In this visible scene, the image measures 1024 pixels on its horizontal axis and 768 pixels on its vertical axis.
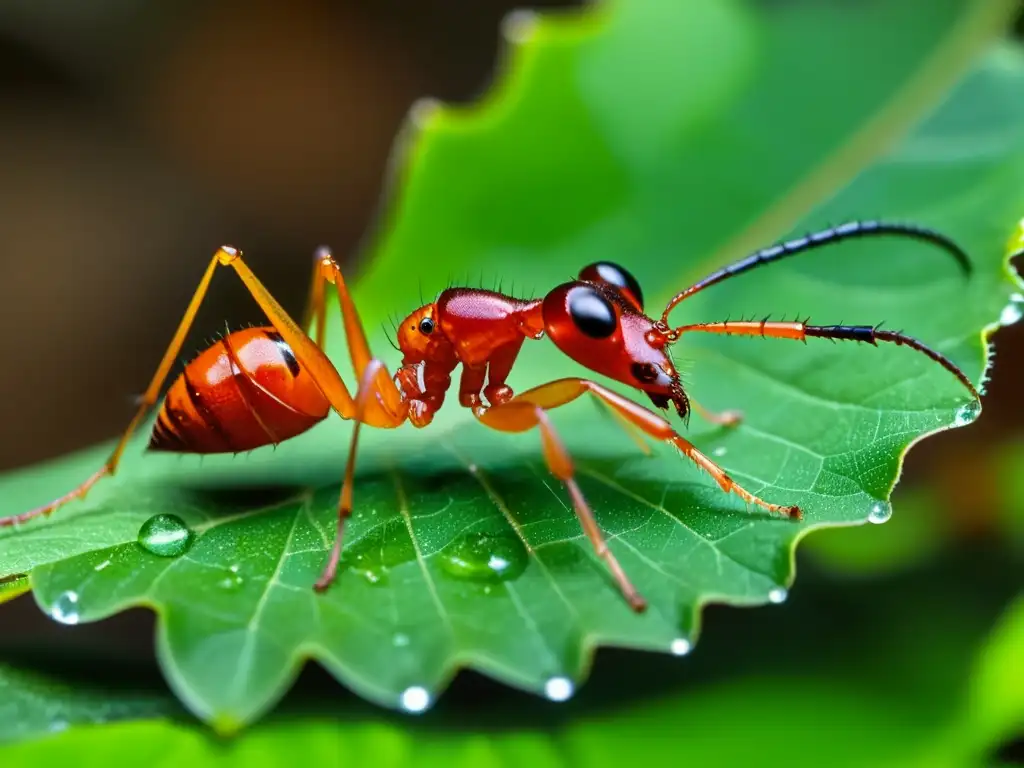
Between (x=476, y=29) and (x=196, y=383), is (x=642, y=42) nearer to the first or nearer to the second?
(x=196, y=383)

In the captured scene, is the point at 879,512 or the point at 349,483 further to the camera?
the point at 349,483

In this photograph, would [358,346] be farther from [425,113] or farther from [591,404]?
[425,113]

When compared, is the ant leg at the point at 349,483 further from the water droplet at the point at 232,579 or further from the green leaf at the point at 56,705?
the green leaf at the point at 56,705

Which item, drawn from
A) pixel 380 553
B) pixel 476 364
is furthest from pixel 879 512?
pixel 476 364

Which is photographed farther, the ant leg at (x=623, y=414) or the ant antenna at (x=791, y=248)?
the ant antenna at (x=791, y=248)

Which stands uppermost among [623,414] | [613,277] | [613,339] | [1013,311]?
[1013,311]

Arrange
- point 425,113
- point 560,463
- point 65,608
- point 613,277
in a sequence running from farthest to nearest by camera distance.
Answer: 1. point 425,113
2. point 613,277
3. point 560,463
4. point 65,608

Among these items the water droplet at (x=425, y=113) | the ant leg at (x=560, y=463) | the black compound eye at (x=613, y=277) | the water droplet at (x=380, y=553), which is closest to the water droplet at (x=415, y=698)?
the water droplet at (x=380, y=553)

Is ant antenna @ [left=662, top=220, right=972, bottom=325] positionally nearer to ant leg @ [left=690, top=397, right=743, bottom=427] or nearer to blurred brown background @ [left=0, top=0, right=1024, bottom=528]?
ant leg @ [left=690, top=397, right=743, bottom=427]
